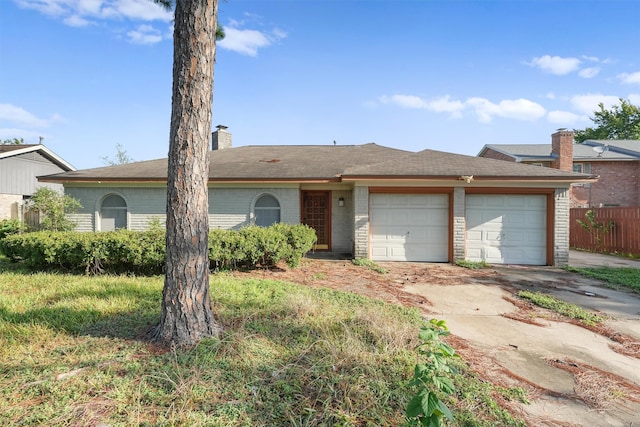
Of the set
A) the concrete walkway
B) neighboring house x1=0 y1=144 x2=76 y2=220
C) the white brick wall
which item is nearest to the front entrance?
the white brick wall

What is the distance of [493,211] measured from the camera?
977 cm

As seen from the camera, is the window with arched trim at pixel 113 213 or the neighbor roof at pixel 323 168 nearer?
the neighbor roof at pixel 323 168

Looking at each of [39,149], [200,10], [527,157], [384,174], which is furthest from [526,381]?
[39,149]

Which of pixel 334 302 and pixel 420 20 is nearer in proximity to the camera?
pixel 334 302

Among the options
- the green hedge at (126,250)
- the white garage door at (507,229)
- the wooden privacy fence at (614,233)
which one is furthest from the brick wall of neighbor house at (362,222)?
the wooden privacy fence at (614,233)

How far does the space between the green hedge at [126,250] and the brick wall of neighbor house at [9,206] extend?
43.7 feet

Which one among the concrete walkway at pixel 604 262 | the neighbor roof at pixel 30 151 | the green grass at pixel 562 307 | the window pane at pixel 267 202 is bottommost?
the concrete walkway at pixel 604 262

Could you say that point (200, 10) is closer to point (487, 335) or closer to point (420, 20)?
point (487, 335)

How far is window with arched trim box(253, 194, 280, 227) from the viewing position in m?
10.9

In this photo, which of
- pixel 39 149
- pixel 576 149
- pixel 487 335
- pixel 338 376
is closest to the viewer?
pixel 338 376

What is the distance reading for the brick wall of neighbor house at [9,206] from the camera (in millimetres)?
17078

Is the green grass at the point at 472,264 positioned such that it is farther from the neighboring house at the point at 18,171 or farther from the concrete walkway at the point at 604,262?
the neighboring house at the point at 18,171

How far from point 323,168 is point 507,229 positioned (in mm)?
6348

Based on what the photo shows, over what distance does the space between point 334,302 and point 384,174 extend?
17.4 feet
